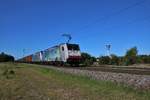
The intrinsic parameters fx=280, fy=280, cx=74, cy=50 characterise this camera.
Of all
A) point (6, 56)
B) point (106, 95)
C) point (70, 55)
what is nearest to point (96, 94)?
point (106, 95)

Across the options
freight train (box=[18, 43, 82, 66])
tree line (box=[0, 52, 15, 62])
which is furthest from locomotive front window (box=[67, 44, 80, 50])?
tree line (box=[0, 52, 15, 62])

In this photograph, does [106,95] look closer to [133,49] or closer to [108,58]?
[108,58]

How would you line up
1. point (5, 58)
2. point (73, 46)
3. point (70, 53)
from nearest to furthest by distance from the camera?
1. point (70, 53)
2. point (73, 46)
3. point (5, 58)

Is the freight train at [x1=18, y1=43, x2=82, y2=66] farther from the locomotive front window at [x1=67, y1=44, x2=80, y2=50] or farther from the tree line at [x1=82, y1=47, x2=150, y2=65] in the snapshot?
the tree line at [x1=82, y1=47, x2=150, y2=65]

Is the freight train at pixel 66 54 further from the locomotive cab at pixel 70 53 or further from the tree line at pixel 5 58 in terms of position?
the tree line at pixel 5 58

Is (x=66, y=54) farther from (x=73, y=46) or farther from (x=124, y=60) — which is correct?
(x=124, y=60)

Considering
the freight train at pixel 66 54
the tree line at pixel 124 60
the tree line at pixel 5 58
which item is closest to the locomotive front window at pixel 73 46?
the freight train at pixel 66 54

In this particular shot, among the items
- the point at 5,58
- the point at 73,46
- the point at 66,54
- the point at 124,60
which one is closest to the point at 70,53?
the point at 66,54

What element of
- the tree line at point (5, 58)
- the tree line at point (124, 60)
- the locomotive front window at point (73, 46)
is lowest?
the tree line at point (124, 60)

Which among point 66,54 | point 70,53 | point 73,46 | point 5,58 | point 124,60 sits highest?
point 5,58

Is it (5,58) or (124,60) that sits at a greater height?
(5,58)

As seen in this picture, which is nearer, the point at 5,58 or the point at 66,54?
the point at 66,54

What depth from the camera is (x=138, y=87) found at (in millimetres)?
12352

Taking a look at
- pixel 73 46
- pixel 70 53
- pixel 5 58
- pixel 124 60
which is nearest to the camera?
pixel 70 53
